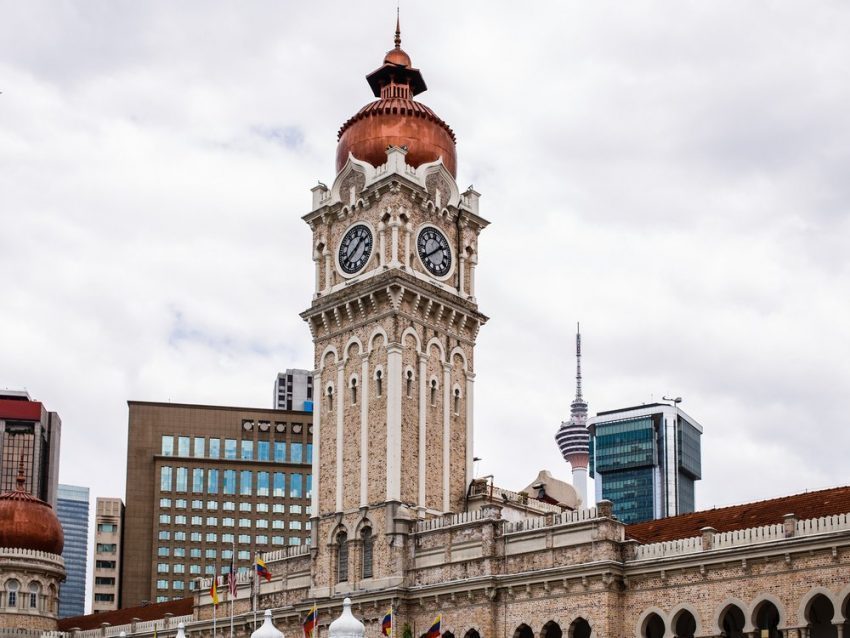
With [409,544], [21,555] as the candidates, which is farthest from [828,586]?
[21,555]

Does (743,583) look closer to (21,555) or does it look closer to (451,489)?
(451,489)

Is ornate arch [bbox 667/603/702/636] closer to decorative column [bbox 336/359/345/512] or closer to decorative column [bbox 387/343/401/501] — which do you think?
decorative column [bbox 387/343/401/501]

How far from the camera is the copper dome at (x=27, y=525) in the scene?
10394 cm

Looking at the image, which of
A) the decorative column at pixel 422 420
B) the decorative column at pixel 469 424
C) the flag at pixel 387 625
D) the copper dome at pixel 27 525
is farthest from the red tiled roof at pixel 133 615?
the flag at pixel 387 625

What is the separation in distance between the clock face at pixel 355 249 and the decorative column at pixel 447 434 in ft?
26.3

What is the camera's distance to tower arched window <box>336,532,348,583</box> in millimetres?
77812

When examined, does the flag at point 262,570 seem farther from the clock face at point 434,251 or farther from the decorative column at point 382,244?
the clock face at point 434,251

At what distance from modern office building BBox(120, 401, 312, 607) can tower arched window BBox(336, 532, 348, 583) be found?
8289 cm

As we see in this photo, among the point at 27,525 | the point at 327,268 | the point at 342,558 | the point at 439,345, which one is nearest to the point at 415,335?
the point at 439,345

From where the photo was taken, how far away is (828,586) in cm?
5816

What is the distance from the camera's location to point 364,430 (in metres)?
78.4

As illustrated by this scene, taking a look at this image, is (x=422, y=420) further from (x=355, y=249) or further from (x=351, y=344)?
(x=355, y=249)

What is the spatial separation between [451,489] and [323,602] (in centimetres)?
980

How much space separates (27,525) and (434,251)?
4292 cm
